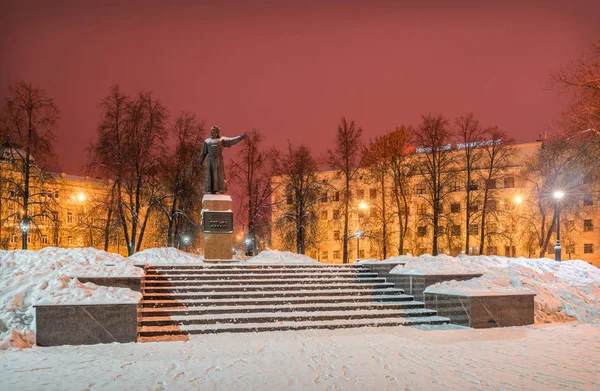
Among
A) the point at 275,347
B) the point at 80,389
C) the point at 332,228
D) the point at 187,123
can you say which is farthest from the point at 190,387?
the point at 332,228

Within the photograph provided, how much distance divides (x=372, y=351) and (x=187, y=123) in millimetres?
25070

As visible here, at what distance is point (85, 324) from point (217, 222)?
30.3ft

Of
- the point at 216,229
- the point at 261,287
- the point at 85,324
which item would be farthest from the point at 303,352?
the point at 216,229

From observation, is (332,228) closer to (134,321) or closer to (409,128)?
(409,128)

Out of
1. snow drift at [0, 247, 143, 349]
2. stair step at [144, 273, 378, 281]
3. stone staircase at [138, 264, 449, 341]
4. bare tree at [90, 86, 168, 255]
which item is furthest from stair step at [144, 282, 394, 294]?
bare tree at [90, 86, 168, 255]

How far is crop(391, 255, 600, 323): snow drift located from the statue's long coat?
7.72 meters

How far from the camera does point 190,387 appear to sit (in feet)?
20.8

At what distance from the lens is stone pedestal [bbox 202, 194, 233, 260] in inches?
719

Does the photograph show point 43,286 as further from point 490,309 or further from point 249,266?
point 490,309

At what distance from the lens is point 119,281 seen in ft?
36.9

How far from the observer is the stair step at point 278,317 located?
10812 mm

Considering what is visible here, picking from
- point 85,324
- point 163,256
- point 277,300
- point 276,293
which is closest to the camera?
point 85,324

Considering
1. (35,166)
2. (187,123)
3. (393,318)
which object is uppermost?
(187,123)

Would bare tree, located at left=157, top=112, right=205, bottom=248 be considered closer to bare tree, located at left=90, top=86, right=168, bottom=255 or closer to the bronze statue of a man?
bare tree, located at left=90, top=86, right=168, bottom=255
